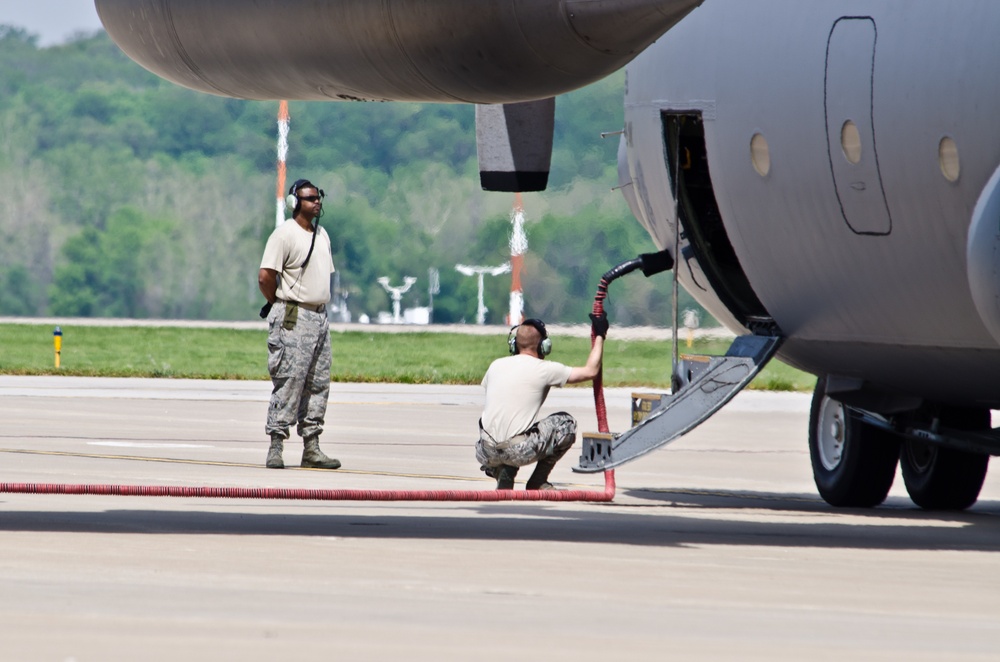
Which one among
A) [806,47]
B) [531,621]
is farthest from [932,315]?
[531,621]

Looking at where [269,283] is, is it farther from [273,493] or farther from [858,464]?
[858,464]

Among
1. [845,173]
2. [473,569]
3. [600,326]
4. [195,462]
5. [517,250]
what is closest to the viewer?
[473,569]

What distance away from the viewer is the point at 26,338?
45906 millimetres

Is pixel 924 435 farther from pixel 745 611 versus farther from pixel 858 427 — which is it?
pixel 745 611

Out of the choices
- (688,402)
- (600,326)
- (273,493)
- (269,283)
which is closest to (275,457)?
(269,283)

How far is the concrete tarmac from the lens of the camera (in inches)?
258

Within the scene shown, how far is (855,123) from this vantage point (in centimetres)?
1037

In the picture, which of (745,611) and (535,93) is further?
(535,93)

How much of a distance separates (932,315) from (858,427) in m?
3.04

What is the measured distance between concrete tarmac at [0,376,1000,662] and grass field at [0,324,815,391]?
608 inches

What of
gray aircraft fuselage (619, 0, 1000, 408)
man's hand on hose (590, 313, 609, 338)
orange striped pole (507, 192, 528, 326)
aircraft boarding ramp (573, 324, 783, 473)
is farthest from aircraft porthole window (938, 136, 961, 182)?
orange striped pole (507, 192, 528, 326)

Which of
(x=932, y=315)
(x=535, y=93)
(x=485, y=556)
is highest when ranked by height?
(x=535, y=93)

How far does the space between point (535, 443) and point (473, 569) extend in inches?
133

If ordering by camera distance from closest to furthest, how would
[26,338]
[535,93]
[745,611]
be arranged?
[745,611] < [535,93] < [26,338]
